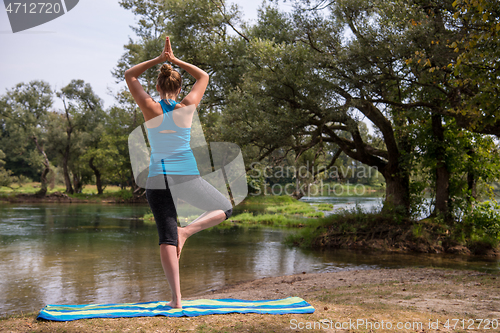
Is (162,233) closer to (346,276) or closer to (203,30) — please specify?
(346,276)

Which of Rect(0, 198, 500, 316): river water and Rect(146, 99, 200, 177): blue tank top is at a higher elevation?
Rect(146, 99, 200, 177): blue tank top

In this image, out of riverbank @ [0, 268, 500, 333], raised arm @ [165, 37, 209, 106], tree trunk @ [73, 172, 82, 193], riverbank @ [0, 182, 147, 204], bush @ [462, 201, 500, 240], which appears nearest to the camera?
riverbank @ [0, 268, 500, 333]

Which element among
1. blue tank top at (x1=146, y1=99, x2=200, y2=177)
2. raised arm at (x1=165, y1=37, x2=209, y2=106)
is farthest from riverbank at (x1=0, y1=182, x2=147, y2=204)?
blue tank top at (x1=146, y1=99, x2=200, y2=177)

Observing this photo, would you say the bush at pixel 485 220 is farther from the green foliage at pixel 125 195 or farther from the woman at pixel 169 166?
the green foliage at pixel 125 195

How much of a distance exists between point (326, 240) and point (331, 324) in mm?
11330

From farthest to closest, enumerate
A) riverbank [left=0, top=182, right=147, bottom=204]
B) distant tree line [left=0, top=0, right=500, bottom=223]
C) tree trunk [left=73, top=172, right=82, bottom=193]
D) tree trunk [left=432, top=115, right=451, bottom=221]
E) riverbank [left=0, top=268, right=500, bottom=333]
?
tree trunk [left=73, top=172, right=82, bottom=193] → riverbank [left=0, top=182, right=147, bottom=204] → tree trunk [left=432, top=115, right=451, bottom=221] → distant tree line [left=0, top=0, right=500, bottom=223] → riverbank [left=0, top=268, right=500, bottom=333]

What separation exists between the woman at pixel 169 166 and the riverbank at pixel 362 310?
2.09 ft

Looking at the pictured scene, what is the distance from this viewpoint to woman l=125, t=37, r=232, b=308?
3467 millimetres

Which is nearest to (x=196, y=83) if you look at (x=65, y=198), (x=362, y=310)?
(x=362, y=310)

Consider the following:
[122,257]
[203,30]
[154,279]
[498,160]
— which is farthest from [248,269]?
[203,30]

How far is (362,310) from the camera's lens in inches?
171

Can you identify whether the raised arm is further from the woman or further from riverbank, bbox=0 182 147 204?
riverbank, bbox=0 182 147 204

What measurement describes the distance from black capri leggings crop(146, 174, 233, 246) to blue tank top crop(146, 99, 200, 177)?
7cm

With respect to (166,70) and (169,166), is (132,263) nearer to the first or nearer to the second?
(169,166)
